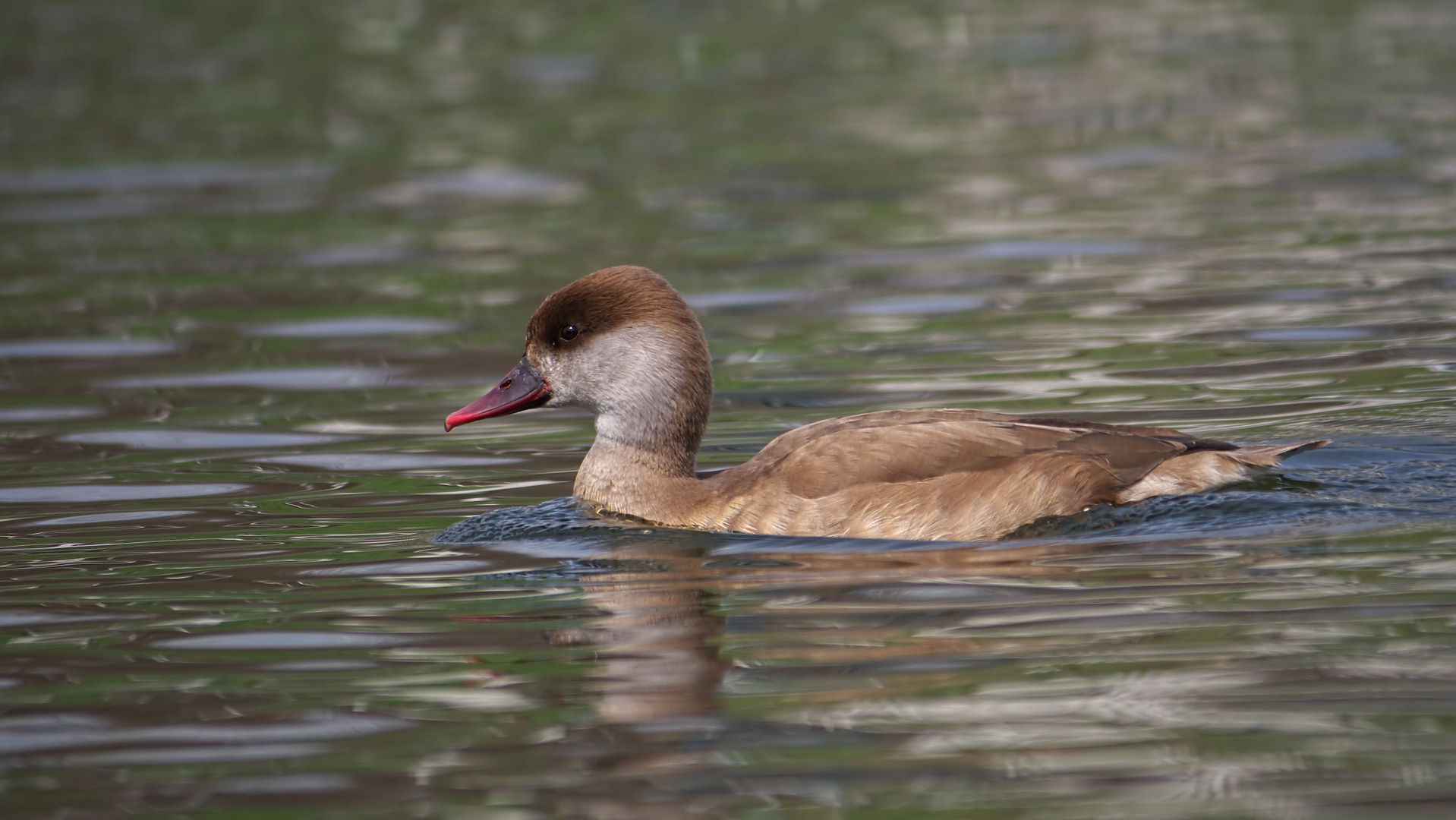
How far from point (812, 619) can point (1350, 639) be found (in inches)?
69.5

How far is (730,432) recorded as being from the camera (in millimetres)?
10586

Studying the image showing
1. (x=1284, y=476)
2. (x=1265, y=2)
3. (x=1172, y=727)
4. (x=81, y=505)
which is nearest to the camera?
(x=1172, y=727)

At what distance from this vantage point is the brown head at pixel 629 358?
8.52 metres

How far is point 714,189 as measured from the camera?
62.7 ft

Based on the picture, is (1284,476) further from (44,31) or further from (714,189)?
(44,31)

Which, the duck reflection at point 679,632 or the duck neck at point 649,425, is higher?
the duck neck at point 649,425

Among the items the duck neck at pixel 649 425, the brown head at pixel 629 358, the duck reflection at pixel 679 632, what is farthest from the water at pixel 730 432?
→ the brown head at pixel 629 358

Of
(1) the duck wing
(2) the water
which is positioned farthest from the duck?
(2) the water

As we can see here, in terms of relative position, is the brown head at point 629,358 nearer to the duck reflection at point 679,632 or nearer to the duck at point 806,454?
the duck at point 806,454

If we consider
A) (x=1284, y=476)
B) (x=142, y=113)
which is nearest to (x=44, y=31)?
(x=142, y=113)

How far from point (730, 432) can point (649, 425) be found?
201 centimetres

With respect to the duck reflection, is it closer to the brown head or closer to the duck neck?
the duck neck

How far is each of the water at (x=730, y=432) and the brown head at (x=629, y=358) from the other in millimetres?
549

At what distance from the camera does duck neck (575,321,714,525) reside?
8500 millimetres
